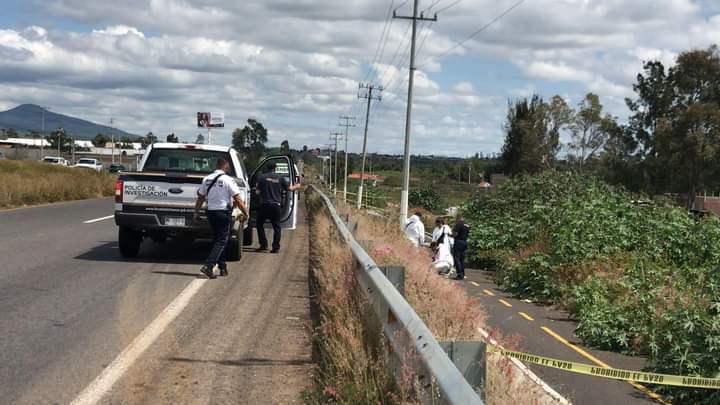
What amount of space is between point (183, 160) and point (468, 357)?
11.3m

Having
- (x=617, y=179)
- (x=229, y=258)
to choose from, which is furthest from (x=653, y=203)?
(x=617, y=179)

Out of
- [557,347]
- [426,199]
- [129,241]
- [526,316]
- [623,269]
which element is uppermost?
[129,241]

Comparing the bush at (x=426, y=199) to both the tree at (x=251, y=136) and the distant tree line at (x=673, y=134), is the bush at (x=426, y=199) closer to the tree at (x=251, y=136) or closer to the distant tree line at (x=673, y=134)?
the distant tree line at (x=673, y=134)

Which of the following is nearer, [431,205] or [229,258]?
[229,258]

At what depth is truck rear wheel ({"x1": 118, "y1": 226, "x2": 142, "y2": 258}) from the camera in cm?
1370

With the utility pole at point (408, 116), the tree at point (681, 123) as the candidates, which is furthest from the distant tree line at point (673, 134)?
the utility pole at point (408, 116)

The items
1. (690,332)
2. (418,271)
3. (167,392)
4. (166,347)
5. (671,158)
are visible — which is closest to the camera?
(167,392)

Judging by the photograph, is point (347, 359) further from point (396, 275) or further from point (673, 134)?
point (673, 134)

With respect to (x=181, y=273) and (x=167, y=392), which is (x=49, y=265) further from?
(x=167, y=392)

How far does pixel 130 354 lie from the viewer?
23.6 feet

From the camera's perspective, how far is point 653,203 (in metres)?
20.8

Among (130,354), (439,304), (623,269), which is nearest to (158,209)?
(130,354)

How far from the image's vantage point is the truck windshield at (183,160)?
14719 millimetres

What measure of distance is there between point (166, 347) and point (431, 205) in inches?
2222
